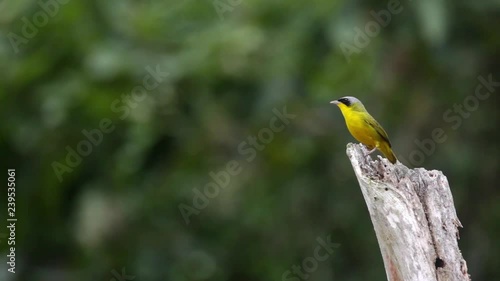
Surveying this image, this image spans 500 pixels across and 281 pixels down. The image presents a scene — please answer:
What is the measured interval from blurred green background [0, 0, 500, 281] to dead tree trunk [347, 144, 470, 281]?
3.19 meters

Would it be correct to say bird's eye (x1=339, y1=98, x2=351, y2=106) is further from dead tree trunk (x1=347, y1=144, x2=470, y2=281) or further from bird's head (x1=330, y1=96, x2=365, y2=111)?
dead tree trunk (x1=347, y1=144, x2=470, y2=281)

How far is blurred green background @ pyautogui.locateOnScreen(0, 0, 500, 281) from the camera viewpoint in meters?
7.69

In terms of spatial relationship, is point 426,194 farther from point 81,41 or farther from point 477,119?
point 477,119

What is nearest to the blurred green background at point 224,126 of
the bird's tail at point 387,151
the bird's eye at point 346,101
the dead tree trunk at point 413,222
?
the bird's eye at point 346,101

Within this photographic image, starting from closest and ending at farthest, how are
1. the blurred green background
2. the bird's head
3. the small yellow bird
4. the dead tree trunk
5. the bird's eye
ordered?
the dead tree trunk < the small yellow bird < the bird's head < the bird's eye < the blurred green background

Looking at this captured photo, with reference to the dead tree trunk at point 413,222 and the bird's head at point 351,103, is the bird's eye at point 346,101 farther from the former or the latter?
the dead tree trunk at point 413,222

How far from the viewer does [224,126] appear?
906cm

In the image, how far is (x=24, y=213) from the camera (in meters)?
8.10

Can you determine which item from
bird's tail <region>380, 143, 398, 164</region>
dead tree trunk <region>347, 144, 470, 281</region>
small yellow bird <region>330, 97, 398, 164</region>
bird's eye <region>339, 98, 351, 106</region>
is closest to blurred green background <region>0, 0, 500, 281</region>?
bird's eye <region>339, 98, 351, 106</region>

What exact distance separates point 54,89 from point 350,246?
4747 millimetres

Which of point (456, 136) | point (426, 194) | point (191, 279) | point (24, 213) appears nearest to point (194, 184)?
point (191, 279)

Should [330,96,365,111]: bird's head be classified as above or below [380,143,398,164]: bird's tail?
above

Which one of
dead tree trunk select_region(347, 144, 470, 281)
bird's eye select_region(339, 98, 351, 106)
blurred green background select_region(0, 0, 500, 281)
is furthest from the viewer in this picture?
blurred green background select_region(0, 0, 500, 281)

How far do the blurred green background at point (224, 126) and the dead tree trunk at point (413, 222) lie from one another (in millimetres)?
3190
